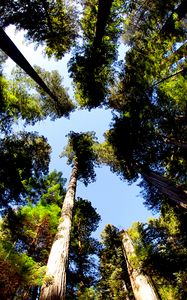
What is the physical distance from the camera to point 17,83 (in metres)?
15.1

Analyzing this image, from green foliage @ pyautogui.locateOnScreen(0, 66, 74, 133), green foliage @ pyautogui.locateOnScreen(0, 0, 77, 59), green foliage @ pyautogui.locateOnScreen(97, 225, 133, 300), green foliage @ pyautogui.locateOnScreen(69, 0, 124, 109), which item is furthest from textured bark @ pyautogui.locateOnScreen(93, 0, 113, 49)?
green foliage @ pyautogui.locateOnScreen(97, 225, 133, 300)

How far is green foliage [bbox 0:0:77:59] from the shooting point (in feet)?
38.1

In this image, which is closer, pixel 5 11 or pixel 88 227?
pixel 5 11

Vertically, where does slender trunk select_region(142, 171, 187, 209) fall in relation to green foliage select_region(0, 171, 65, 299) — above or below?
above

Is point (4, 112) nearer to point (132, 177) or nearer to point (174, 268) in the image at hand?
point (132, 177)

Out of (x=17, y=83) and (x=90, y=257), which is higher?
(x=17, y=83)

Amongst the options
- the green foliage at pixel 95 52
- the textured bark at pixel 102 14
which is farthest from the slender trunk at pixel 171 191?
the textured bark at pixel 102 14

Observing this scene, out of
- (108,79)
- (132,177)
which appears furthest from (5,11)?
(132,177)

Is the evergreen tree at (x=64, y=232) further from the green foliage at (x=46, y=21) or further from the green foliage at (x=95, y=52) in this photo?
the green foliage at (x=46, y=21)

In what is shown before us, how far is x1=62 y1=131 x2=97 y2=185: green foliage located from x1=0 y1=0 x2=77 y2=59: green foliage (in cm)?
584

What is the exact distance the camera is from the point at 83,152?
18.4 m

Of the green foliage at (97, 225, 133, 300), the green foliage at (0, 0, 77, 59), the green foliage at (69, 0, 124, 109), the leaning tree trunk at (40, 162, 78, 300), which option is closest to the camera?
the leaning tree trunk at (40, 162, 78, 300)

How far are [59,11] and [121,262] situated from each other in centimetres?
1297

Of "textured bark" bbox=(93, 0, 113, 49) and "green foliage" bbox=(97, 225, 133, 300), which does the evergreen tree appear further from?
"textured bark" bbox=(93, 0, 113, 49)
